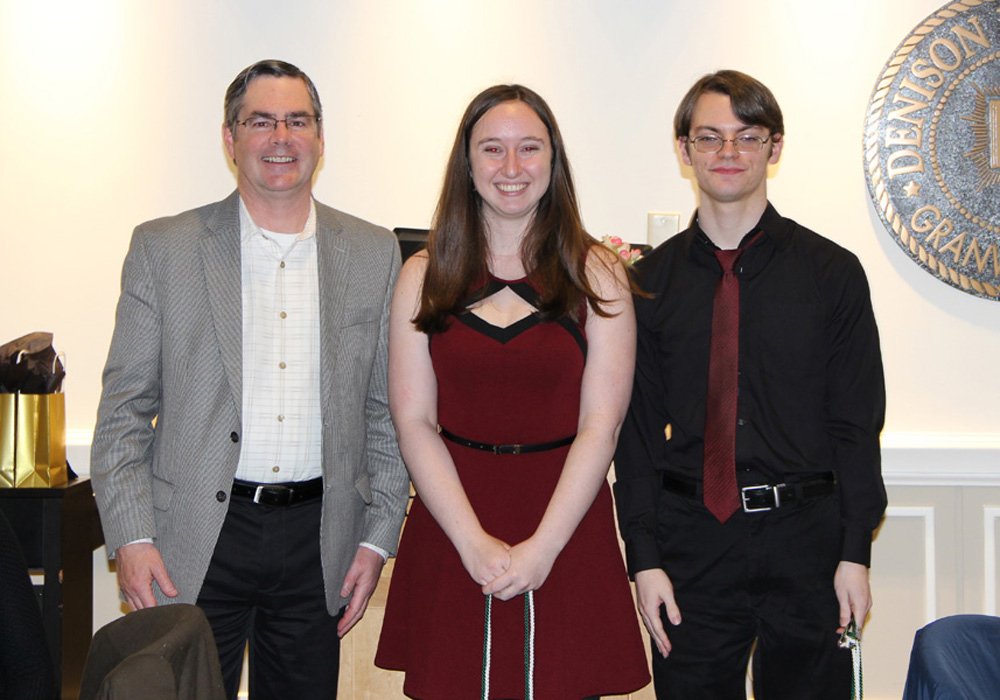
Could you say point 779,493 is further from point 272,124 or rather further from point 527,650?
point 272,124

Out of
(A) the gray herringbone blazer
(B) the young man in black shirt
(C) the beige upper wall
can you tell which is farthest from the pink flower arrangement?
(A) the gray herringbone blazer

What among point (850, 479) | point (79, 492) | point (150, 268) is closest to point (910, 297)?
point (850, 479)

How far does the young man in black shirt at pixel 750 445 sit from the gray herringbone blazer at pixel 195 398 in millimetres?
621

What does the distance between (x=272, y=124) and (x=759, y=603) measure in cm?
146

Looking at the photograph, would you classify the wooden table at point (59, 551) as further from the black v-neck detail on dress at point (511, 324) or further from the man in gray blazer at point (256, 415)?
the black v-neck detail on dress at point (511, 324)

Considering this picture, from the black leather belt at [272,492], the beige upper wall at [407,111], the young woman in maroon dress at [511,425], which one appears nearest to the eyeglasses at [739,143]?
the young woman in maroon dress at [511,425]

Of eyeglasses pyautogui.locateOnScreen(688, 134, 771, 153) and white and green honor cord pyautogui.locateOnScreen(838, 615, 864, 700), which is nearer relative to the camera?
white and green honor cord pyautogui.locateOnScreen(838, 615, 864, 700)

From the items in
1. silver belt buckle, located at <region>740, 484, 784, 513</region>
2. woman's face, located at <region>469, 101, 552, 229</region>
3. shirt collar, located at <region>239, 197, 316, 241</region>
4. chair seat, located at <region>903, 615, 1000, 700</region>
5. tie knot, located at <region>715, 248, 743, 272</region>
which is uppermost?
woman's face, located at <region>469, 101, 552, 229</region>

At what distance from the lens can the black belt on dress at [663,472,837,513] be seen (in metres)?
2.00

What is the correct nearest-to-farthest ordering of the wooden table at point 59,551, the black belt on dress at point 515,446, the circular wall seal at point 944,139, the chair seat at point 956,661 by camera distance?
the chair seat at point 956,661, the black belt on dress at point 515,446, the wooden table at point 59,551, the circular wall seal at point 944,139

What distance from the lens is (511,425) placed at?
1.96 m

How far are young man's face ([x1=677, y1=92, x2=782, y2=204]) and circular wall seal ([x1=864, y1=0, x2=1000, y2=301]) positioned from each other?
1.31 metres

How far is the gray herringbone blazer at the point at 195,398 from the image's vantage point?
6.56 ft

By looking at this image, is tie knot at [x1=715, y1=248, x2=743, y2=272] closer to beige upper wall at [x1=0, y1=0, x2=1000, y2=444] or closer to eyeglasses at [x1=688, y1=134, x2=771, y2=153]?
eyeglasses at [x1=688, y1=134, x2=771, y2=153]
